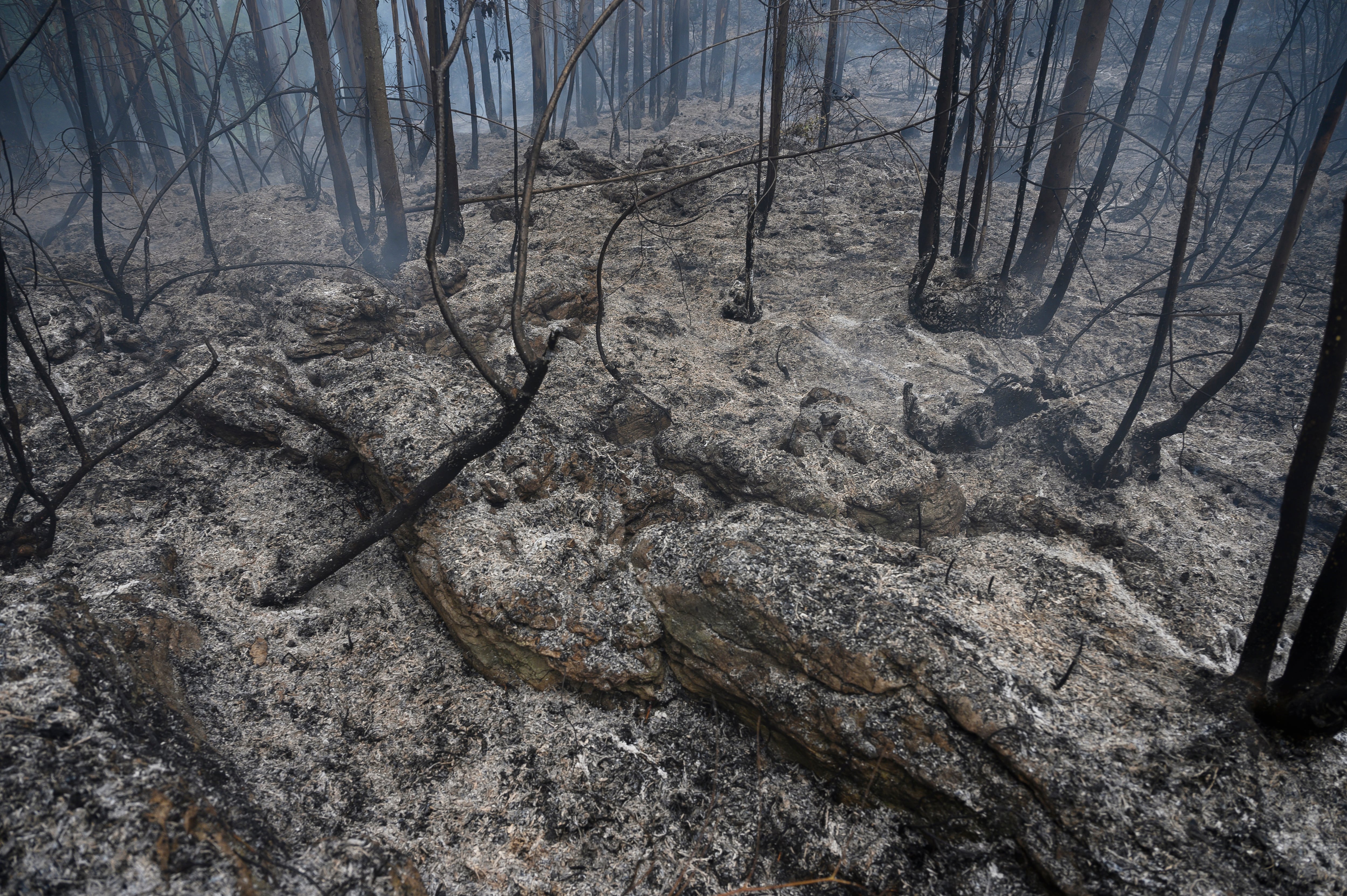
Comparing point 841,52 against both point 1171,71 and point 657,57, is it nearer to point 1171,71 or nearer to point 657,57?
point 657,57

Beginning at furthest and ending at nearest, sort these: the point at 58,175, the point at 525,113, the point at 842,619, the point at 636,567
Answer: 1. the point at 525,113
2. the point at 58,175
3. the point at 636,567
4. the point at 842,619

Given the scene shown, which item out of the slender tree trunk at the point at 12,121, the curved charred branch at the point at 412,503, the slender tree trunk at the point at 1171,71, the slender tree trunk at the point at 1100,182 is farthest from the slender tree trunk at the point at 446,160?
the slender tree trunk at the point at 1171,71

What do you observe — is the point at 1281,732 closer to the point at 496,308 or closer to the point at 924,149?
the point at 496,308

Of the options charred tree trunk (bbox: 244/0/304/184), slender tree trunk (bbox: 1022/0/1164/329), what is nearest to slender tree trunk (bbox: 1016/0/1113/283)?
slender tree trunk (bbox: 1022/0/1164/329)

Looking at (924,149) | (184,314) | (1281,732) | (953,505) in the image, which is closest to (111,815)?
(1281,732)

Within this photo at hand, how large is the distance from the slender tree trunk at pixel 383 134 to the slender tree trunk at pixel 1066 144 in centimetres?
622

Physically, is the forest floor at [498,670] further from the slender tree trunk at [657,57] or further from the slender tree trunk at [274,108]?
the slender tree trunk at [657,57]

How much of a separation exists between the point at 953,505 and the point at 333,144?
8.07 m

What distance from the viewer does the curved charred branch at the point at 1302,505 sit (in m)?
1.35

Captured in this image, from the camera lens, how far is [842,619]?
5.95ft

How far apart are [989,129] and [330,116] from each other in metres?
7.23

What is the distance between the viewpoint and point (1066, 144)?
5.16m

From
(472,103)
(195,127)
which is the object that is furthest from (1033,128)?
(195,127)

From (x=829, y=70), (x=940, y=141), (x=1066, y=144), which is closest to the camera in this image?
(x=940, y=141)
